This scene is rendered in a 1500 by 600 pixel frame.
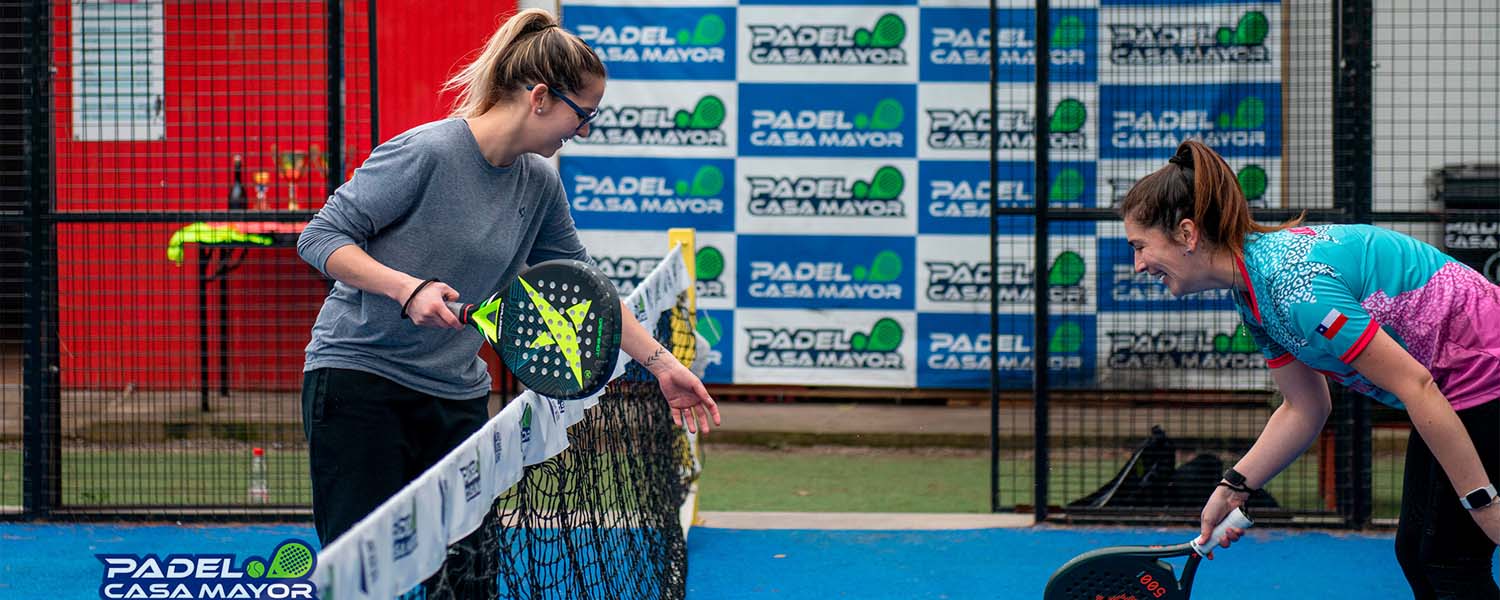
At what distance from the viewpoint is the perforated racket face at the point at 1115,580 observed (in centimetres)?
351

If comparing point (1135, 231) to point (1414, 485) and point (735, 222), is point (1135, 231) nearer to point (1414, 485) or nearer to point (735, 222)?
point (1414, 485)

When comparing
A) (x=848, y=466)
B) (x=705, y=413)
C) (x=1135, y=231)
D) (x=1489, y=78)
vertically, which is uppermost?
(x=1489, y=78)

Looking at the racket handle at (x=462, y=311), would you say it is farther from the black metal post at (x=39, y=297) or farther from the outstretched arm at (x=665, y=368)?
the black metal post at (x=39, y=297)

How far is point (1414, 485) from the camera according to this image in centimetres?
330

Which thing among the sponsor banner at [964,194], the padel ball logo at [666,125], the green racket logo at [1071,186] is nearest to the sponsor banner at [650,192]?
the padel ball logo at [666,125]

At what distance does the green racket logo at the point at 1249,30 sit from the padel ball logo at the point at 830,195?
1.91 meters

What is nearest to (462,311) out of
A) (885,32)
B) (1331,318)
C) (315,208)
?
(1331,318)

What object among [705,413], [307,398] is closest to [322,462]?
[307,398]

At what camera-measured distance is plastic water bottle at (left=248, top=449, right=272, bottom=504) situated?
21.6 ft

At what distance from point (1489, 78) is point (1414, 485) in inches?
217

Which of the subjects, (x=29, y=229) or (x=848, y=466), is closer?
(x=29, y=229)

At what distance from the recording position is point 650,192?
858 centimetres

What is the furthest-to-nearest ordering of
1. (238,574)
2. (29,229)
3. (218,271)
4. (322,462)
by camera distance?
(218,271)
(29,229)
(322,462)
(238,574)

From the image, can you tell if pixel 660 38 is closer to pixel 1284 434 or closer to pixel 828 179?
pixel 828 179
